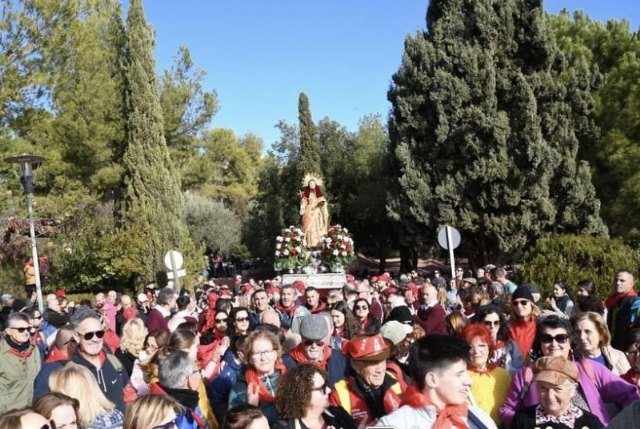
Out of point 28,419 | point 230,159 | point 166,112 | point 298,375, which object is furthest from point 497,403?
point 230,159

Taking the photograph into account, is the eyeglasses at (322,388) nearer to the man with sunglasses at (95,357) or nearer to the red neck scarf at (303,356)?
the red neck scarf at (303,356)

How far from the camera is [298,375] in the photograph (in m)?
3.91

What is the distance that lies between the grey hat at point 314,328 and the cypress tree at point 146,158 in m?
21.9

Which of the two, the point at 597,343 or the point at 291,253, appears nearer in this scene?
the point at 597,343

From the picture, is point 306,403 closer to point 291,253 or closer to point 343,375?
point 343,375

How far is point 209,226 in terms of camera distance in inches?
1785

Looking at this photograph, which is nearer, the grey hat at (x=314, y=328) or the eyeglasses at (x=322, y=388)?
the eyeglasses at (x=322, y=388)

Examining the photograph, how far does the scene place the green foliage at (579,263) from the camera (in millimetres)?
14422

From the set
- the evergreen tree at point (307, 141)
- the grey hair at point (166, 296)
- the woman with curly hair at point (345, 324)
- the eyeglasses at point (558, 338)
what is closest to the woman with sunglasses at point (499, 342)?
the eyeglasses at point (558, 338)

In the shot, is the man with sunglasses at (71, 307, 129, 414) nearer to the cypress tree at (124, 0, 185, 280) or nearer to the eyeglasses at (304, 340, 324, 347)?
the eyeglasses at (304, 340, 324, 347)

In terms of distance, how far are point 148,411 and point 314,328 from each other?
1.96 metres

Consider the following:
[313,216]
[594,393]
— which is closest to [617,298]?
[594,393]

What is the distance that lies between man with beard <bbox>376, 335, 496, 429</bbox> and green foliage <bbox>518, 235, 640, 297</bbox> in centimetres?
1178

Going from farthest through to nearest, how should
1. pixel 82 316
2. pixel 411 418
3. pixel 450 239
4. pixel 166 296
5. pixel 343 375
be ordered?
pixel 450 239 < pixel 166 296 < pixel 82 316 < pixel 343 375 < pixel 411 418
